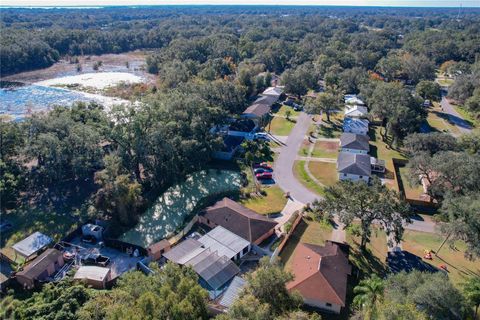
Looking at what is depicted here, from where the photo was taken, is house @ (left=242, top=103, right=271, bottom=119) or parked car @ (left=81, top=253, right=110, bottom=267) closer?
parked car @ (left=81, top=253, right=110, bottom=267)

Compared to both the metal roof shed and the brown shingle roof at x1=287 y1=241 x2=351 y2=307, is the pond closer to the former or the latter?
the metal roof shed

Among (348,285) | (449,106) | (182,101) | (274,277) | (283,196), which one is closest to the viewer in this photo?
(274,277)

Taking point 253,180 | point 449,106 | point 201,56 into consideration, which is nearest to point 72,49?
point 201,56

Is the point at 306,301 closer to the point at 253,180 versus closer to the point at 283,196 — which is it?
the point at 283,196

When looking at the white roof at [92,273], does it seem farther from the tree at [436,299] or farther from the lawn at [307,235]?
the tree at [436,299]

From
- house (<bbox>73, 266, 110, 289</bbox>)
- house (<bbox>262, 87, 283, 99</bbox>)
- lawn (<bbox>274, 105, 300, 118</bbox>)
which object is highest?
house (<bbox>73, 266, 110, 289</bbox>)

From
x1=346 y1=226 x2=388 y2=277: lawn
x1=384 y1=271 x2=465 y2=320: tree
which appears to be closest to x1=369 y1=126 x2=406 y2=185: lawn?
x1=346 y1=226 x2=388 y2=277: lawn

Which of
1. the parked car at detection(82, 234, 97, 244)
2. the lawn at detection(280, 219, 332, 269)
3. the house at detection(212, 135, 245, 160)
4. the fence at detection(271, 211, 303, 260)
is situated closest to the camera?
the fence at detection(271, 211, 303, 260)

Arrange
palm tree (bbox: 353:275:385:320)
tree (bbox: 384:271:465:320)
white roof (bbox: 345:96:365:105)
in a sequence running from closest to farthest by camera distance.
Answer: tree (bbox: 384:271:465:320) < palm tree (bbox: 353:275:385:320) < white roof (bbox: 345:96:365:105)
